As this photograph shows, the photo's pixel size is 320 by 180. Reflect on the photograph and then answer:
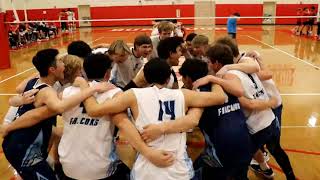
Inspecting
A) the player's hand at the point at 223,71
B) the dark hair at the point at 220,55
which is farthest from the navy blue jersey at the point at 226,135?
the dark hair at the point at 220,55

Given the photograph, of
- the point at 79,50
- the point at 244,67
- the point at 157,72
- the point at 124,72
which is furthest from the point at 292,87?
the point at 157,72

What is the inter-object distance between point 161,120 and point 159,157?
31 cm

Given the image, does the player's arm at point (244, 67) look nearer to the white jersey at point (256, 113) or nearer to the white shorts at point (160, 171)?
the white jersey at point (256, 113)

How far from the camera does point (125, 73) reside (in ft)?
20.6

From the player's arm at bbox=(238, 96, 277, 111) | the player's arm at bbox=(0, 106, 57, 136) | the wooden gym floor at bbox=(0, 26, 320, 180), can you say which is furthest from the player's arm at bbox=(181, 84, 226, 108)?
the wooden gym floor at bbox=(0, 26, 320, 180)

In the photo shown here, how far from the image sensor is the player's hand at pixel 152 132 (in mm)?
3072

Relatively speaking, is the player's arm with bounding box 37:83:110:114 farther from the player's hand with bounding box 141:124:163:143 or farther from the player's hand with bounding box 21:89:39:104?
Answer: the player's hand with bounding box 141:124:163:143

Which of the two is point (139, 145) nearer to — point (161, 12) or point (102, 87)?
point (102, 87)

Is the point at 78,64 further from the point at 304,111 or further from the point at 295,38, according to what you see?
the point at 295,38

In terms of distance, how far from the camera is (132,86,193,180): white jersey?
3.12 metres

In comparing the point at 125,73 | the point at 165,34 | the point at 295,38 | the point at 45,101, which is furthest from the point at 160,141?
the point at 295,38

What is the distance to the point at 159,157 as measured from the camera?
10.0 feet

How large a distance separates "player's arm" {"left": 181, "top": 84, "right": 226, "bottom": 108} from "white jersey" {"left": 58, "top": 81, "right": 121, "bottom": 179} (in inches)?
26.0

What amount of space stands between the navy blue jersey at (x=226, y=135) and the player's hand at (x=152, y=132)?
0.74 metres
